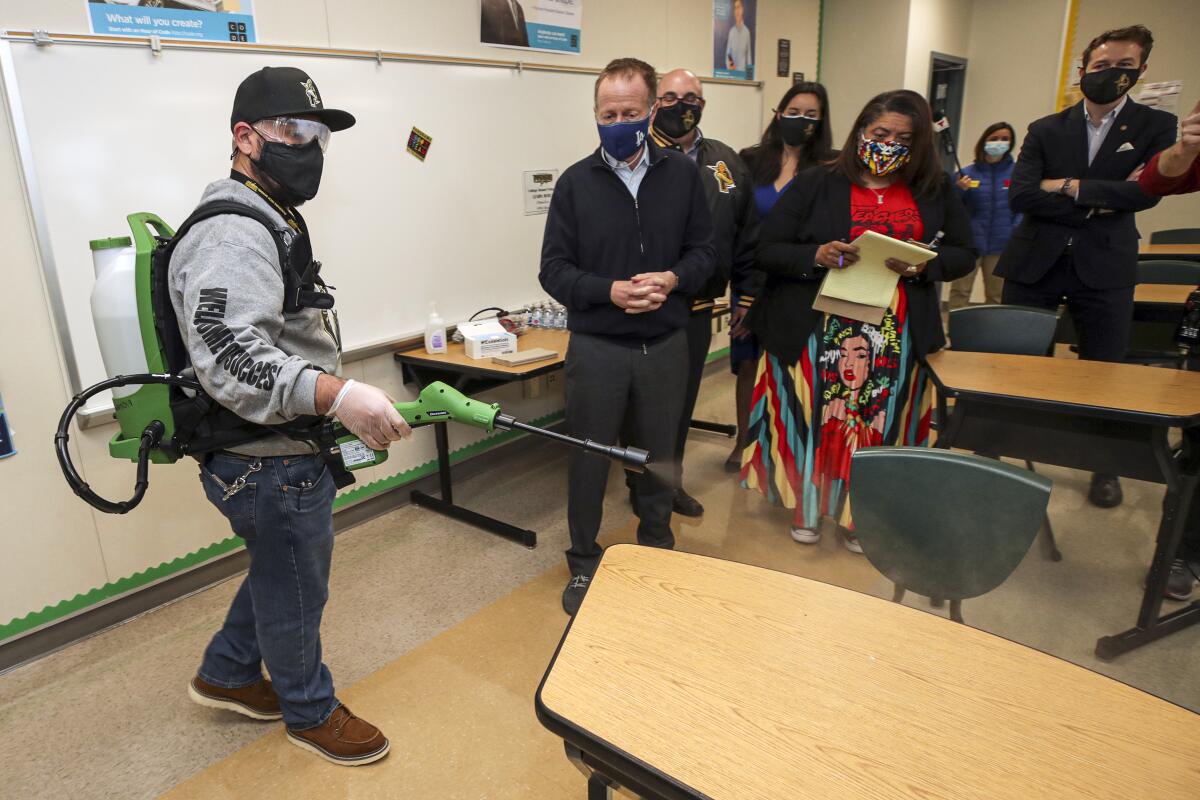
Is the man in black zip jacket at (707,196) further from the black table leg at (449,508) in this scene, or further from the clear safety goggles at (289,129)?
the clear safety goggles at (289,129)

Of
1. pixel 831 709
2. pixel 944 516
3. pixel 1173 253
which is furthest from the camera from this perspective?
pixel 1173 253

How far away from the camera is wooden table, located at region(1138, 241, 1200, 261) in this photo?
4.30 meters

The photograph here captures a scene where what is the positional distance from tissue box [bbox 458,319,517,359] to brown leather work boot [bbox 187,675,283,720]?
1.45 metres

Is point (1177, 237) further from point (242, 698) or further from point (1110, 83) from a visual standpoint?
point (242, 698)

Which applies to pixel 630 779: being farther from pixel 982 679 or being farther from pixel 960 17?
pixel 960 17

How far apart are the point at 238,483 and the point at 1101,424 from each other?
2375mm

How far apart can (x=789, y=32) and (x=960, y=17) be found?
2.22 meters

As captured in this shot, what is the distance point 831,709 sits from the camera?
3.11 feet

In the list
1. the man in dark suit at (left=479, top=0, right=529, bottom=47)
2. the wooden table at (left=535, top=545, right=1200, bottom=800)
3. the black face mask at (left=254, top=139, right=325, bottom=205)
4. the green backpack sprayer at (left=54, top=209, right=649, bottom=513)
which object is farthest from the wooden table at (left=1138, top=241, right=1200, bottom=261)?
the black face mask at (left=254, top=139, right=325, bottom=205)

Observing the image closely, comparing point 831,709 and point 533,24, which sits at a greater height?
point 533,24

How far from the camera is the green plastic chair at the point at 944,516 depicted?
146cm

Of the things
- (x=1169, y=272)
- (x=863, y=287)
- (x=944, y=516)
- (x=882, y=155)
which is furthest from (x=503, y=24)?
(x=1169, y=272)

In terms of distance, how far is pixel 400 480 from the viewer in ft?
10.6

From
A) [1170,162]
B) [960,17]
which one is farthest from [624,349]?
[960,17]
